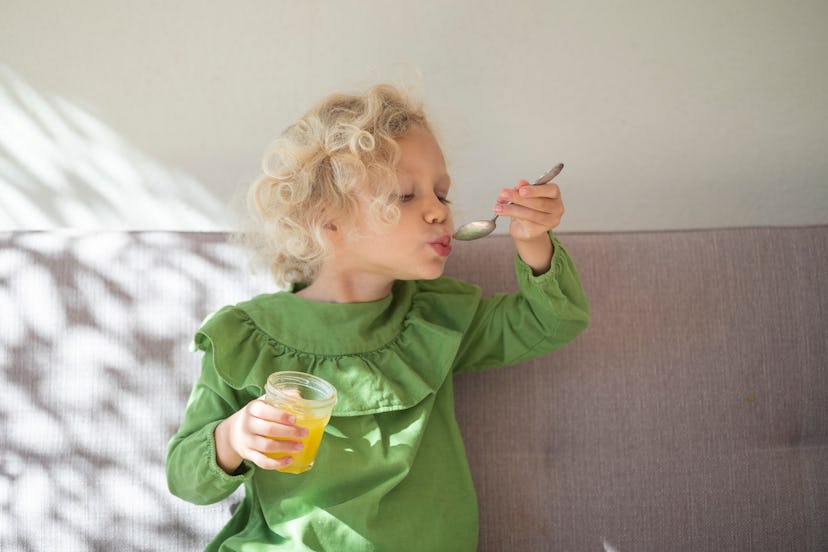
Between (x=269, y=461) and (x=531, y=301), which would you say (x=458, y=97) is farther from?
(x=269, y=461)

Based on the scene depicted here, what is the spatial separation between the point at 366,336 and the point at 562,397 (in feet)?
1.46

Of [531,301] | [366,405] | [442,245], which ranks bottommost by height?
[366,405]

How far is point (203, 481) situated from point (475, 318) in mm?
627

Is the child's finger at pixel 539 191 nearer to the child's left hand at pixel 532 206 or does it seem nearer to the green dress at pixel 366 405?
the child's left hand at pixel 532 206

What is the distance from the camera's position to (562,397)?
69.6 inches

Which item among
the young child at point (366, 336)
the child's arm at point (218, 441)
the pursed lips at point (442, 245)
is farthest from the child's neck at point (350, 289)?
the child's arm at point (218, 441)

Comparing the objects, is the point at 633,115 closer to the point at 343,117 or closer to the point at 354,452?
the point at 343,117

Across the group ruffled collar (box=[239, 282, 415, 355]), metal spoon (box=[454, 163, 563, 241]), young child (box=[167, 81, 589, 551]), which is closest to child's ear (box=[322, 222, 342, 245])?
young child (box=[167, 81, 589, 551])

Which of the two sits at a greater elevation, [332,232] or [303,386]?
[332,232]

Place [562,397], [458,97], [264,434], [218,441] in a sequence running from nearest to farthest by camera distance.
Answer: [264,434] → [218,441] → [562,397] → [458,97]

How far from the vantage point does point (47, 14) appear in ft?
6.47

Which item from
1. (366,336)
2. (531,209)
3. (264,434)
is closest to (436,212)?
(531,209)

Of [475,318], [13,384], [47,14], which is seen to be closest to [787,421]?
[475,318]

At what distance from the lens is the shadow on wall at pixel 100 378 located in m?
1.69
